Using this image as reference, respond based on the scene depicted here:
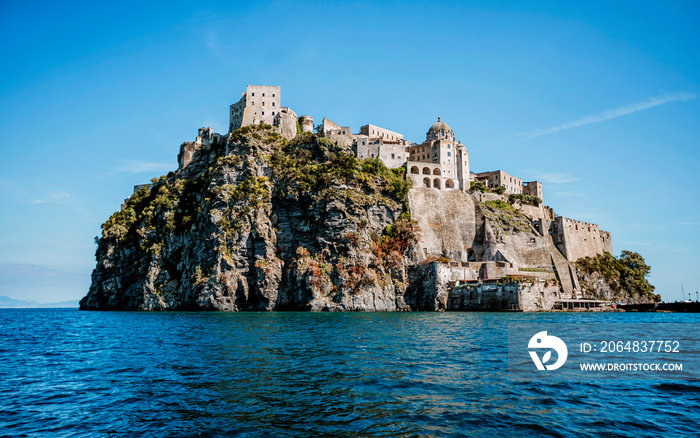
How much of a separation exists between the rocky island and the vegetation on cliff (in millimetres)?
282

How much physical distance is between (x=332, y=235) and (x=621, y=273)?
62.6 m

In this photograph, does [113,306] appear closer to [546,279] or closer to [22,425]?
[546,279]

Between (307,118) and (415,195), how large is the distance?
89.5 ft

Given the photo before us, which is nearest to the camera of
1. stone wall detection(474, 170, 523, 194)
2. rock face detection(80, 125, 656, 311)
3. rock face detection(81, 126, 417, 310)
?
A: rock face detection(81, 126, 417, 310)

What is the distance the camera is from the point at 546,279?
245ft

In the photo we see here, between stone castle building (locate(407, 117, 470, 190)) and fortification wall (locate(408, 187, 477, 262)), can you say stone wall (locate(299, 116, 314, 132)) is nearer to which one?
stone castle building (locate(407, 117, 470, 190))

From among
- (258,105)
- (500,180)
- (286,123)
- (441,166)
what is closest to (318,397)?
(441,166)

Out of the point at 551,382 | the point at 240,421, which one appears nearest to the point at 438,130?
the point at 551,382

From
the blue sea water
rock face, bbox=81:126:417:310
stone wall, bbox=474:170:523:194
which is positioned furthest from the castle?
the blue sea water

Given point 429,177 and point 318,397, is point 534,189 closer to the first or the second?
point 429,177

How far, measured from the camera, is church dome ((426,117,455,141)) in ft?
314

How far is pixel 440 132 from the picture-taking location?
9606 cm

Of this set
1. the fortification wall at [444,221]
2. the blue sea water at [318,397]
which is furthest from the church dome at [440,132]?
the blue sea water at [318,397]

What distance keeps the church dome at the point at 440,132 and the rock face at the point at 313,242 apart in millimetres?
16600
